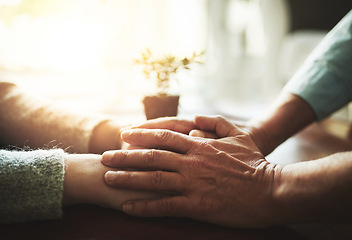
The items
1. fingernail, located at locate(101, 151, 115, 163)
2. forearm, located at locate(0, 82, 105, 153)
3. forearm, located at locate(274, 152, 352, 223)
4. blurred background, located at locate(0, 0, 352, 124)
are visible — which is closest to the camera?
forearm, located at locate(274, 152, 352, 223)

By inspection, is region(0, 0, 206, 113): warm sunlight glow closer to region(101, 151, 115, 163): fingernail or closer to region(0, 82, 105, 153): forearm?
region(0, 82, 105, 153): forearm

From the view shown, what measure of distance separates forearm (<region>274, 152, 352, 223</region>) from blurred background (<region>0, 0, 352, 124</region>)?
7.14ft

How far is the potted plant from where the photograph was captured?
29.6 inches

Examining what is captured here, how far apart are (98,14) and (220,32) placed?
4.57ft

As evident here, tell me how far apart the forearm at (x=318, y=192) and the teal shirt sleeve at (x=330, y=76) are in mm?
423

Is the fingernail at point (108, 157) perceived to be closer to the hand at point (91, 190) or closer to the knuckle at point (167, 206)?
the hand at point (91, 190)

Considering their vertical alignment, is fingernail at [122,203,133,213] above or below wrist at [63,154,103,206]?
below

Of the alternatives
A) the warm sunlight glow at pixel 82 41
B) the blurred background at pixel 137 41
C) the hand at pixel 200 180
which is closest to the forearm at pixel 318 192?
the hand at pixel 200 180

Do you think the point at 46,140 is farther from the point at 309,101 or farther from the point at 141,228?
the point at 309,101

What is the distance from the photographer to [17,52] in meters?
2.98

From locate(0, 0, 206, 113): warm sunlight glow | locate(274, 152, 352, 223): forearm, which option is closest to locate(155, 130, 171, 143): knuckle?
locate(274, 152, 352, 223): forearm

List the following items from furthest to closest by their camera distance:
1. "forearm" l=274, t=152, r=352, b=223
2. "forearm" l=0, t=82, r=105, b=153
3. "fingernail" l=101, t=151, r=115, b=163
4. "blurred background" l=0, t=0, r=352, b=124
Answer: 1. "blurred background" l=0, t=0, r=352, b=124
2. "forearm" l=0, t=82, r=105, b=153
3. "fingernail" l=101, t=151, r=115, b=163
4. "forearm" l=274, t=152, r=352, b=223

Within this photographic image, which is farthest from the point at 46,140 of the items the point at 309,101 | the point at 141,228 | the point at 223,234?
the point at 309,101

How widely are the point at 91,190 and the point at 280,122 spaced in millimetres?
561
